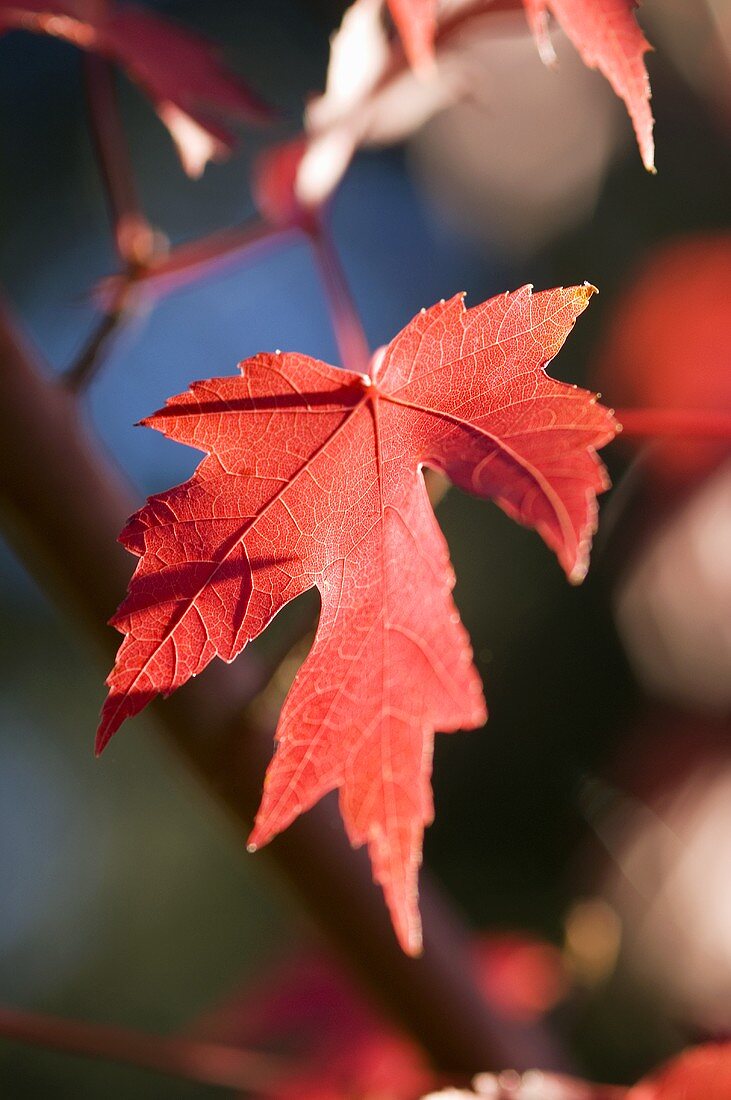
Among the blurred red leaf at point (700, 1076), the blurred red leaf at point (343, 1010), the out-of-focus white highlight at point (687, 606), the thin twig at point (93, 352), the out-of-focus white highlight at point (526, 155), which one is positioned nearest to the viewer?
the blurred red leaf at point (700, 1076)

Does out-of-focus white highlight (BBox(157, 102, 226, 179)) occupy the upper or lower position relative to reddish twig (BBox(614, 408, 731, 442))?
upper

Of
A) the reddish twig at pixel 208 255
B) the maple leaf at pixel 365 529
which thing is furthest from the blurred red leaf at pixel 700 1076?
the reddish twig at pixel 208 255

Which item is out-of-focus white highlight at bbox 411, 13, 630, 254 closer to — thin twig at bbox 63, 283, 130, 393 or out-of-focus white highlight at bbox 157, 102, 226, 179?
out-of-focus white highlight at bbox 157, 102, 226, 179

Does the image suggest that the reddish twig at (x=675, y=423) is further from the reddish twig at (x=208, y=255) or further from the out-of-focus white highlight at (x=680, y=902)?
the out-of-focus white highlight at (x=680, y=902)

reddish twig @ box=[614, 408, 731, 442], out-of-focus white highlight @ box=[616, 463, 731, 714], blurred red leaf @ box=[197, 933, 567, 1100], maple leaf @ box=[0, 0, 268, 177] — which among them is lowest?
out-of-focus white highlight @ box=[616, 463, 731, 714]

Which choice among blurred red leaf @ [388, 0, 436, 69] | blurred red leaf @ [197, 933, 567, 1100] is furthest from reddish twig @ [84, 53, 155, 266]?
blurred red leaf @ [197, 933, 567, 1100]

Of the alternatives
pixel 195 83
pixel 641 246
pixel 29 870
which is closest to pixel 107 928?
pixel 29 870
